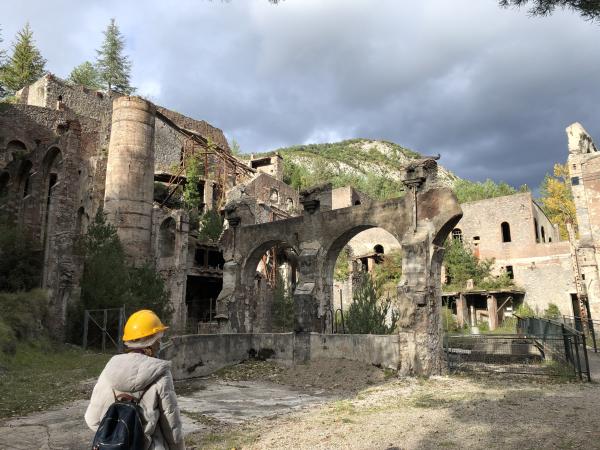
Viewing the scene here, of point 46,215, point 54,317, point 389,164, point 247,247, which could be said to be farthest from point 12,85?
point 389,164

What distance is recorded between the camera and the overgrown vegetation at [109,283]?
712 inches

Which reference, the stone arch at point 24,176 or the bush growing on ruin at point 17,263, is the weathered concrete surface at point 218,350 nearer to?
the bush growing on ruin at point 17,263

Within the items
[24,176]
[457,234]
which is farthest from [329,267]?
[457,234]

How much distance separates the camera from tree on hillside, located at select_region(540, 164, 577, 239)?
4103cm

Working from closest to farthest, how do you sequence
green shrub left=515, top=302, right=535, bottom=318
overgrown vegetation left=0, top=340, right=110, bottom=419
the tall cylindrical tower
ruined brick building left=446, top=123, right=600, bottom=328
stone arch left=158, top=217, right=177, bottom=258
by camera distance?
overgrown vegetation left=0, top=340, right=110, bottom=419
the tall cylindrical tower
ruined brick building left=446, top=123, right=600, bottom=328
stone arch left=158, top=217, right=177, bottom=258
green shrub left=515, top=302, right=535, bottom=318

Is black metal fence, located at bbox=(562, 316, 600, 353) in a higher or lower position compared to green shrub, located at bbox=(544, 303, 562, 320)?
lower

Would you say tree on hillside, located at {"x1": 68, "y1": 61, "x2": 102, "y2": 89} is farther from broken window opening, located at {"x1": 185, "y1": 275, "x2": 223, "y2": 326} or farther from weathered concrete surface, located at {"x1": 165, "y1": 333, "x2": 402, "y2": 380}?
weathered concrete surface, located at {"x1": 165, "y1": 333, "x2": 402, "y2": 380}

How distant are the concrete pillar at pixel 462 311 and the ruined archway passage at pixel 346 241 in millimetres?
19211

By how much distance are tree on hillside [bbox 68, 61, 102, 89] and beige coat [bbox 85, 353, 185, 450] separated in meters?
53.6

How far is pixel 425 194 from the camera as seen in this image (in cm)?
1306

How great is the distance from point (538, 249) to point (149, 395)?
35.3m

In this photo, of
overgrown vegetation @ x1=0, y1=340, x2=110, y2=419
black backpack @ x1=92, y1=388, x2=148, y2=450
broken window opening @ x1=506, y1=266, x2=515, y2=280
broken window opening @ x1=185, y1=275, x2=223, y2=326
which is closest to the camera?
black backpack @ x1=92, y1=388, x2=148, y2=450

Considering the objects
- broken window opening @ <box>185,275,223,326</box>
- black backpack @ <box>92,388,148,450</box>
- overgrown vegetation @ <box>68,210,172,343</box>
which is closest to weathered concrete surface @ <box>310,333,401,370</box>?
overgrown vegetation @ <box>68,210,172,343</box>

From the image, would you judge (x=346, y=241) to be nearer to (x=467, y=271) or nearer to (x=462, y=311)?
(x=462, y=311)
